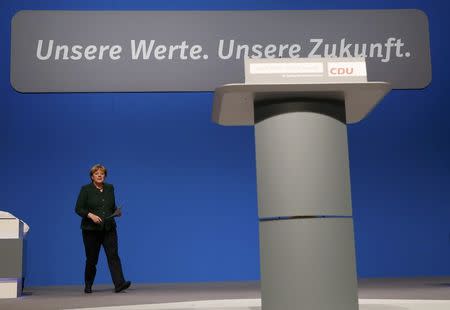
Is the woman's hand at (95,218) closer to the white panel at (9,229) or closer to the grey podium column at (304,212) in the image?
the white panel at (9,229)

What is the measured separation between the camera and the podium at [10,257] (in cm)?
605

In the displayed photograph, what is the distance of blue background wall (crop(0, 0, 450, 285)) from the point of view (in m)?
7.82

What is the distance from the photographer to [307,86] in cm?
275

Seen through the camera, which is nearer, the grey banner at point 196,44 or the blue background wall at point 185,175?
the grey banner at point 196,44

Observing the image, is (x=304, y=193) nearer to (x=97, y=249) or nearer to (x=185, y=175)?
(x=97, y=249)

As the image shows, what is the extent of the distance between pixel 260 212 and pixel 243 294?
2943mm

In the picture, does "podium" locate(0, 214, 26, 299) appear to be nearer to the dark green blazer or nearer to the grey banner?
the dark green blazer

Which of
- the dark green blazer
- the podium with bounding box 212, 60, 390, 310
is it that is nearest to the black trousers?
the dark green blazer

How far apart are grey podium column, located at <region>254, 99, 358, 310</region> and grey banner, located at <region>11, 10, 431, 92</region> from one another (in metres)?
3.30

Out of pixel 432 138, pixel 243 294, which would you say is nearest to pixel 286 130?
pixel 243 294

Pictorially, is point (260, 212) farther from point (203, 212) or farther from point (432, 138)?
point (432, 138)

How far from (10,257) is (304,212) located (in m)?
4.16

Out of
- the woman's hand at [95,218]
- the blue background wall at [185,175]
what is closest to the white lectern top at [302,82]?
the woman's hand at [95,218]

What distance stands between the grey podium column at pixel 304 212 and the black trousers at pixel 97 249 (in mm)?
3549
